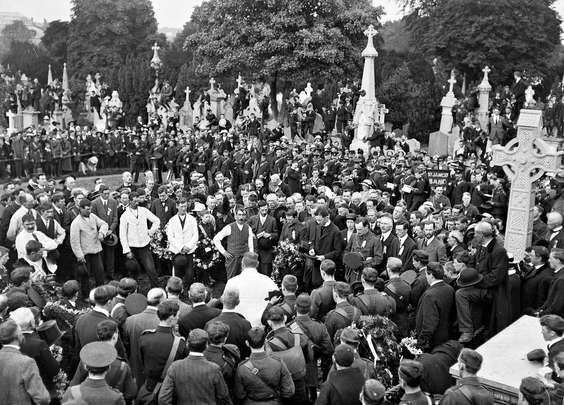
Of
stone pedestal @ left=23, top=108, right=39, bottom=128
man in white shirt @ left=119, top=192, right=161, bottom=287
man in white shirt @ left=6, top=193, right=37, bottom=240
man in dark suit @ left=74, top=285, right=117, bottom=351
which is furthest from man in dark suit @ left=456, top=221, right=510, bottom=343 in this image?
stone pedestal @ left=23, top=108, right=39, bottom=128

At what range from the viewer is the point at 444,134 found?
31094 mm

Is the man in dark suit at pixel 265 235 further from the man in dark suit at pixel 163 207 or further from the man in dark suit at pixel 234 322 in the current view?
the man in dark suit at pixel 234 322

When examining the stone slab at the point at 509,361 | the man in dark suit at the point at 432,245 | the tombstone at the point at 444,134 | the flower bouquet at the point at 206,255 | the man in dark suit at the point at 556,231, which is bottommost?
the flower bouquet at the point at 206,255

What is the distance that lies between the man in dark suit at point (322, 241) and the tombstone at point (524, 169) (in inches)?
109

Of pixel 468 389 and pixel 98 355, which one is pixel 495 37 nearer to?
pixel 468 389

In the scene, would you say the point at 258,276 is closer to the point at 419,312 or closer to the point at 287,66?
the point at 419,312

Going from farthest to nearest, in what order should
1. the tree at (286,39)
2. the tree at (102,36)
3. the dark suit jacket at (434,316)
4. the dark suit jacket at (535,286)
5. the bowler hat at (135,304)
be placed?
1. the tree at (102,36)
2. the tree at (286,39)
3. the dark suit jacket at (535,286)
4. the dark suit jacket at (434,316)
5. the bowler hat at (135,304)

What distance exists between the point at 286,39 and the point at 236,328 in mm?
27516

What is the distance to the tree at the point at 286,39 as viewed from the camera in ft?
105

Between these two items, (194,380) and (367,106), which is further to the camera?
(367,106)

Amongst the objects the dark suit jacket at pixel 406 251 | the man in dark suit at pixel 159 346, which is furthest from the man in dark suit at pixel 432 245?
the man in dark suit at pixel 159 346

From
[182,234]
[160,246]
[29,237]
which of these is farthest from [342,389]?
[160,246]

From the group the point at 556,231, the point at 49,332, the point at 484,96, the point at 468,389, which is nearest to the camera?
the point at 468,389

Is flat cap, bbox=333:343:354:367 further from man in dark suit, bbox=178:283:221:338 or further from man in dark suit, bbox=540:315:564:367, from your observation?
man in dark suit, bbox=540:315:564:367
